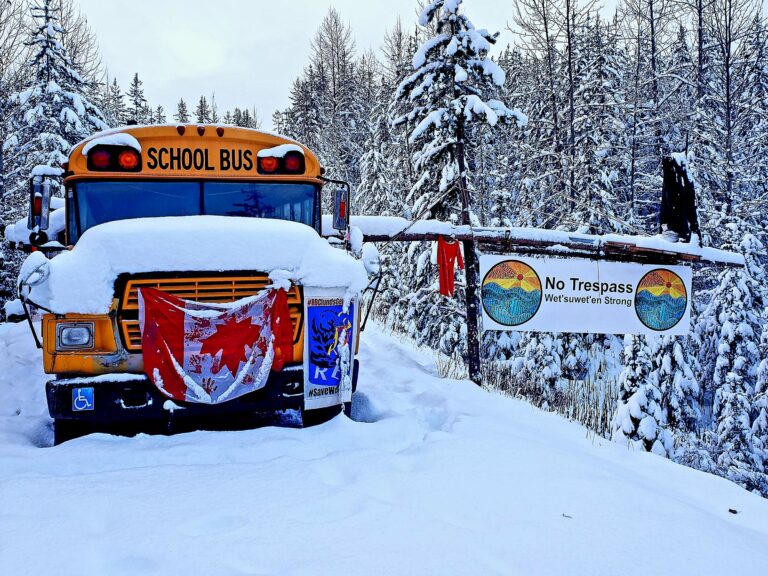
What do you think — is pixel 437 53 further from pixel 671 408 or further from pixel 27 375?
pixel 671 408

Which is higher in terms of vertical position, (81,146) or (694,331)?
(81,146)

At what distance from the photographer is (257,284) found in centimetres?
429

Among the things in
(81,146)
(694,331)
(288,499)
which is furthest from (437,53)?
(694,331)

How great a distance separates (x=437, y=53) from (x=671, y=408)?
1179 cm

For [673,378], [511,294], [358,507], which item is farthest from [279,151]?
[673,378]

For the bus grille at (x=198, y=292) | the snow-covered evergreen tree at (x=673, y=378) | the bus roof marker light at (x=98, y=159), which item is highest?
the bus roof marker light at (x=98, y=159)

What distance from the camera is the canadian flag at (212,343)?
3.99m

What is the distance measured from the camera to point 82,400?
12.6 feet

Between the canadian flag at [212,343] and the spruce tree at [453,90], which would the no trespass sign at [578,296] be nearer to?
the spruce tree at [453,90]

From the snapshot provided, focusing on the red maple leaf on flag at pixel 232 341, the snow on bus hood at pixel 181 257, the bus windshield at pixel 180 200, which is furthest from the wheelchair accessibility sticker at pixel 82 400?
the bus windshield at pixel 180 200

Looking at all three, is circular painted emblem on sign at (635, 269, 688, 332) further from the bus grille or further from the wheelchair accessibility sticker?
the wheelchair accessibility sticker

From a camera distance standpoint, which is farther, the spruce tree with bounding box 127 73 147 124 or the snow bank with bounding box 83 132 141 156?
the spruce tree with bounding box 127 73 147 124

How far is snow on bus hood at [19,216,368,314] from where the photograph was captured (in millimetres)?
3830

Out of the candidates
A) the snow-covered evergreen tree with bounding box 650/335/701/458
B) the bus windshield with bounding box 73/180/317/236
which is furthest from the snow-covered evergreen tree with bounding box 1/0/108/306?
the snow-covered evergreen tree with bounding box 650/335/701/458
